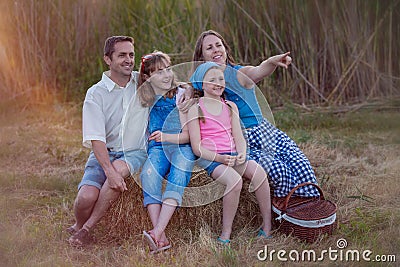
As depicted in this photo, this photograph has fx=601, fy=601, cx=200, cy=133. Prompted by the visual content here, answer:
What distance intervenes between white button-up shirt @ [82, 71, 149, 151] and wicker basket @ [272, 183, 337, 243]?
29.9 inches

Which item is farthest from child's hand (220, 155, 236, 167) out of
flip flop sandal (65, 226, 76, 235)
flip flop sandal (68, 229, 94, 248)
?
flip flop sandal (65, 226, 76, 235)

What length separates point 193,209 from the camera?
301 centimetres

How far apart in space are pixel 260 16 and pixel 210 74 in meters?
3.12

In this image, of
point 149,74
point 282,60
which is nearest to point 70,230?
point 149,74

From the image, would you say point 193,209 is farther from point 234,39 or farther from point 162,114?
point 234,39

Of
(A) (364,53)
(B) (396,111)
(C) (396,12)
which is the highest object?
(C) (396,12)

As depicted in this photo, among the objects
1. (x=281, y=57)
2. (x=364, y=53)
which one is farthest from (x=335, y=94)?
(x=281, y=57)

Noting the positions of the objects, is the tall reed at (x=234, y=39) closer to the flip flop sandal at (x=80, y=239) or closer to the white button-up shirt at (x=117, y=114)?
the white button-up shirt at (x=117, y=114)

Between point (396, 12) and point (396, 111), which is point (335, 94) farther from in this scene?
point (396, 12)

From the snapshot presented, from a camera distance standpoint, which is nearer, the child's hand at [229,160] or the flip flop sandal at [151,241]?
the flip flop sandal at [151,241]

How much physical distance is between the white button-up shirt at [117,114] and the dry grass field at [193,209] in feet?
0.78

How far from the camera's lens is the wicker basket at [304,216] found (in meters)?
2.86

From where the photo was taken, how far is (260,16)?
5.90 metres

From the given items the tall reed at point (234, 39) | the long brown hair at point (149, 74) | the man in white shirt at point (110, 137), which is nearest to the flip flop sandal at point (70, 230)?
the man in white shirt at point (110, 137)
